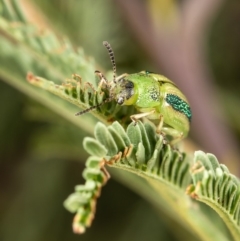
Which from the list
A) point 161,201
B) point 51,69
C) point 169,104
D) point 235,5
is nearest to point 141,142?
point 169,104

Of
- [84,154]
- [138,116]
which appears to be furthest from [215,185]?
[84,154]

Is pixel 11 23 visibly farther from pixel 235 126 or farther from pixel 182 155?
pixel 235 126

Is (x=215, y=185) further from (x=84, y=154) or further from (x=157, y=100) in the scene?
(x=84, y=154)

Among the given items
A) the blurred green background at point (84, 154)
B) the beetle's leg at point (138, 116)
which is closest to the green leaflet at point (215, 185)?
the beetle's leg at point (138, 116)

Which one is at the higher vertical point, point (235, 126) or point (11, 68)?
point (235, 126)

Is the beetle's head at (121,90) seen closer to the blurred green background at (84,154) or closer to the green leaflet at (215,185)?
the green leaflet at (215,185)

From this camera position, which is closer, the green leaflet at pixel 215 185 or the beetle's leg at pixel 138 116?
the green leaflet at pixel 215 185

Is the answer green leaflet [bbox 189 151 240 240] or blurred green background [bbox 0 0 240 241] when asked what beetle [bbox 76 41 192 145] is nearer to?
green leaflet [bbox 189 151 240 240]
